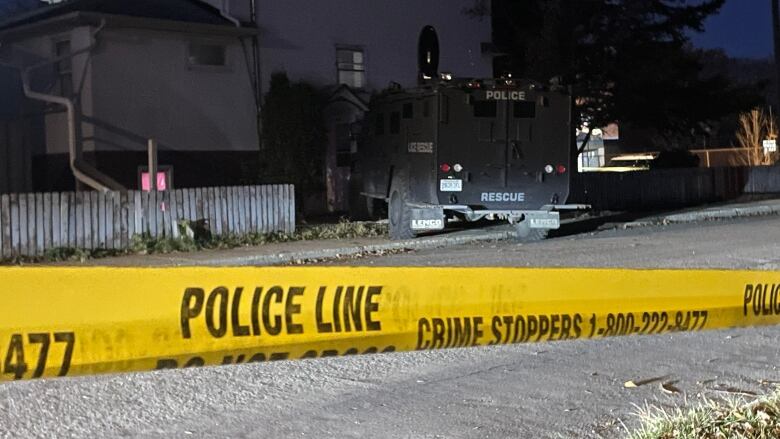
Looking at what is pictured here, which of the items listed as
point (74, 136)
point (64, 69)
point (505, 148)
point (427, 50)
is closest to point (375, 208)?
point (505, 148)

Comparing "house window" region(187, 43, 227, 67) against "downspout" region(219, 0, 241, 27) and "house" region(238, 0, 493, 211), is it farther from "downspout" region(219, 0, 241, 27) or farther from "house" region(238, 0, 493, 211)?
"house" region(238, 0, 493, 211)

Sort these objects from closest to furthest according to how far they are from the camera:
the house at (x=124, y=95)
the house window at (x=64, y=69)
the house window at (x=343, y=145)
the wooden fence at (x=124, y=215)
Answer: the wooden fence at (x=124, y=215) < the house at (x=124, y=95) < the house window at (x=64, y=69) < the house window at (x=343, y=145)

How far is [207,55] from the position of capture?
22.6 metres

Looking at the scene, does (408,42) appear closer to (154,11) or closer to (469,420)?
(154,11)

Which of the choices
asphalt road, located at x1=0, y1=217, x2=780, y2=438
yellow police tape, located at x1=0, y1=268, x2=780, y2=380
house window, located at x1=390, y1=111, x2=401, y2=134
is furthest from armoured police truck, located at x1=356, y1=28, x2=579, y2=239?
yellow police tape, located at x1=0, y1=268, x2=780, y2=380

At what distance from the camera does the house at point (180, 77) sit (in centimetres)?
2067

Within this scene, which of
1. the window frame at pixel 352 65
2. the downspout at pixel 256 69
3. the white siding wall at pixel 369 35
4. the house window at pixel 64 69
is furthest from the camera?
the window frame at pixel 352 65

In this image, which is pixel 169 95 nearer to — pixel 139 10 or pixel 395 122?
pixel 139 10

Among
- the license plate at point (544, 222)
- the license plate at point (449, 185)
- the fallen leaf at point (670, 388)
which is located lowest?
the fallen leaf at point (670, 388)

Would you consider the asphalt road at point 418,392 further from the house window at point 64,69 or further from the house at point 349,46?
the house window at point 64,69

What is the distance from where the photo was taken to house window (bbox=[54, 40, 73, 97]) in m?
20.9

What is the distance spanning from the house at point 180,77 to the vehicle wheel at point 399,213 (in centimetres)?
613

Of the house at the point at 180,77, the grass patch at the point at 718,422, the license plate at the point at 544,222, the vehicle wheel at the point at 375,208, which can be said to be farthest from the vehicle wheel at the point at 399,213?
the grass patch at the point at 718,422

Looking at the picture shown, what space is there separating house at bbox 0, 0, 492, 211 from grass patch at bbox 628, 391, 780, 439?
16995 millimetres
